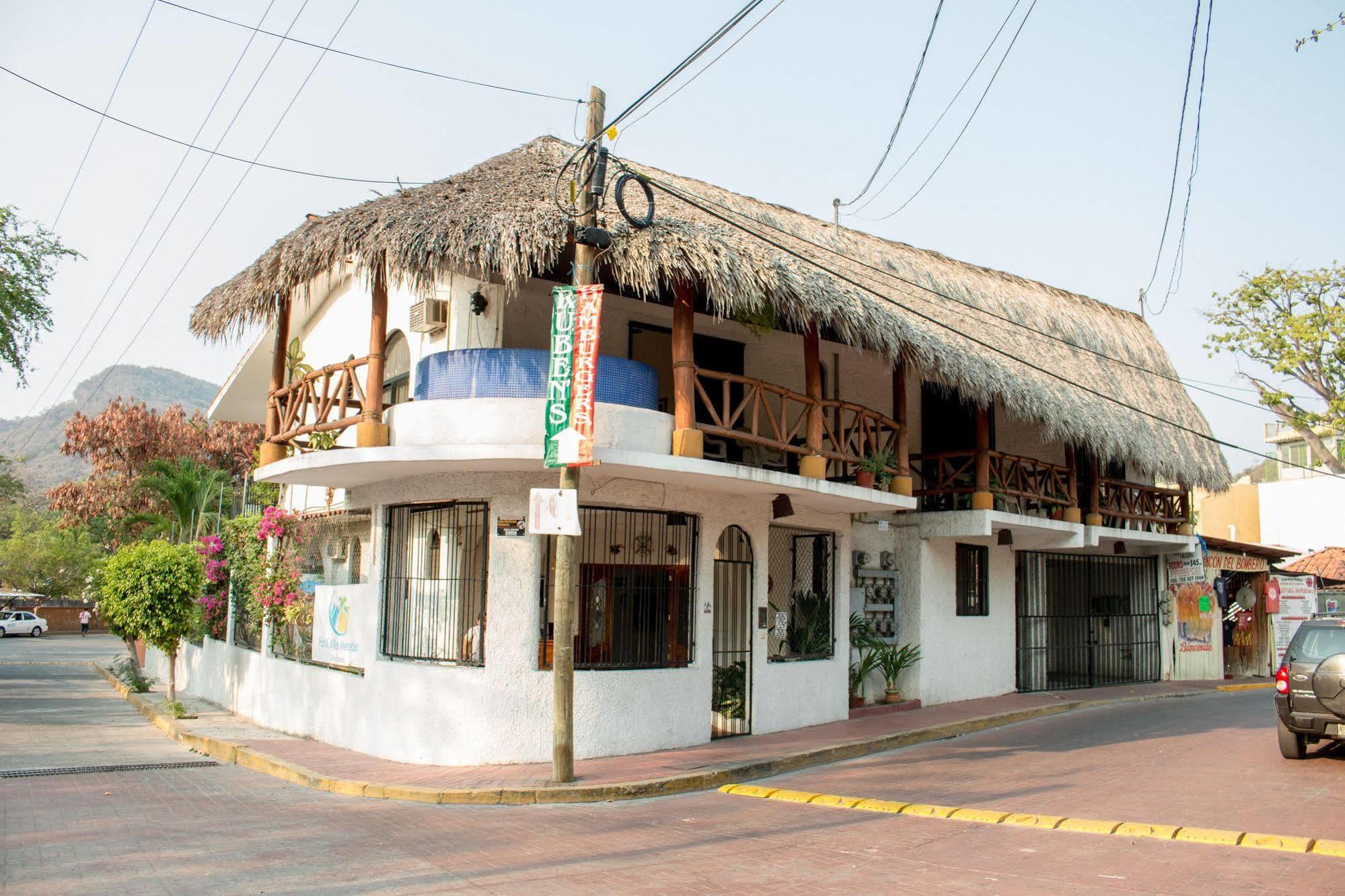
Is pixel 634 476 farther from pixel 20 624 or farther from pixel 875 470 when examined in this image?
pixel 20 624

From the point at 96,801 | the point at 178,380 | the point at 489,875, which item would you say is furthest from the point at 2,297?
the point at 178,380

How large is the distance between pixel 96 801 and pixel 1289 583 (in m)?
25.6

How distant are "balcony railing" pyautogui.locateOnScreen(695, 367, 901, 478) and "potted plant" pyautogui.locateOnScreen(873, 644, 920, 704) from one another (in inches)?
121

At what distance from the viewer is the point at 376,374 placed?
11.7 m

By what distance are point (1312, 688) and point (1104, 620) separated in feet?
39.0

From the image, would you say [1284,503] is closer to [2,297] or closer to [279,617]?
[279,617]

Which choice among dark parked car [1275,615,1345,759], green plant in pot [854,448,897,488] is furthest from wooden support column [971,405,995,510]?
dark parked car [1275,615,1345,759]

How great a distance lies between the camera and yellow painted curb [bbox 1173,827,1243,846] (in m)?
7.92

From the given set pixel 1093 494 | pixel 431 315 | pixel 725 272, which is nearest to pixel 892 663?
pixel 1093 494

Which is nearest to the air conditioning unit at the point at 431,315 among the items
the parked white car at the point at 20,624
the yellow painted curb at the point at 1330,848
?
the yellow painted curb at the point at 1330,848

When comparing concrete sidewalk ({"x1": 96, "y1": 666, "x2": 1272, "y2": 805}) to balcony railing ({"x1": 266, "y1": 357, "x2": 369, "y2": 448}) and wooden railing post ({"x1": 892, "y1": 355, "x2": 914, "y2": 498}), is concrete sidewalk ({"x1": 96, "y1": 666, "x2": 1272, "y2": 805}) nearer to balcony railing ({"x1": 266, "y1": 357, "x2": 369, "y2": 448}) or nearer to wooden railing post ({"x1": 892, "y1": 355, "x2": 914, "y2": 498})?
wooden railing post ({"x1": 892, "y1": 355, "x2": 914, "y2": 498})

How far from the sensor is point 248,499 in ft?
66.4

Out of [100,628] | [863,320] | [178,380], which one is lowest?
[100,628]

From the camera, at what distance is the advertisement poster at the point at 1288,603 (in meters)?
25.0
